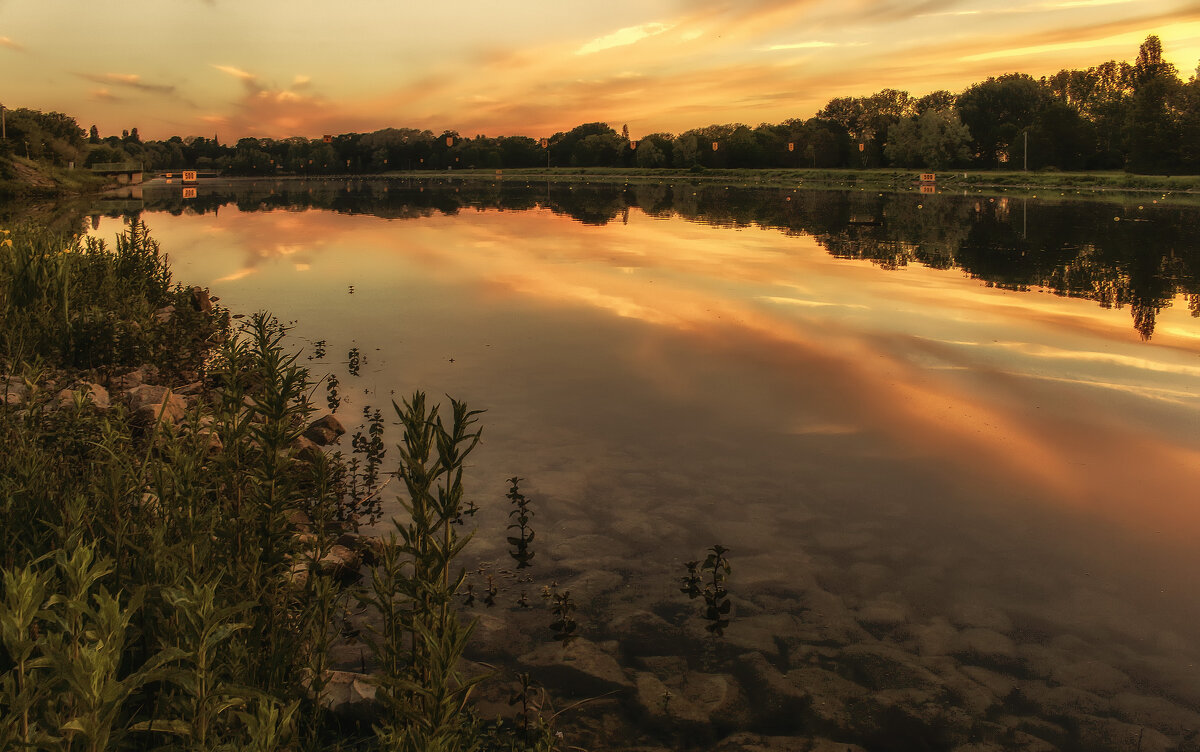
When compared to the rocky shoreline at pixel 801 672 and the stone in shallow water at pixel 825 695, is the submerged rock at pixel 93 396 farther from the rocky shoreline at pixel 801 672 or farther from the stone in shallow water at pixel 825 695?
the stone in shallow water at pixel 825 695

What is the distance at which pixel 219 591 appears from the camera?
16.4ft

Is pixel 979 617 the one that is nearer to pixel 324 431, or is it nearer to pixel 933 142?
pixel 324 431

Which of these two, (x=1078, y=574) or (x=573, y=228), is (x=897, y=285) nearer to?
(x=1078, y=574)

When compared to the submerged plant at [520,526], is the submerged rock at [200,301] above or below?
above

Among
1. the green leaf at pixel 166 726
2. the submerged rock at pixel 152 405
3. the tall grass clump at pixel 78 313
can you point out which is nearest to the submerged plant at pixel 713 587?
the green leaf at pixel 166 726

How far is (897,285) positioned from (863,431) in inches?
602

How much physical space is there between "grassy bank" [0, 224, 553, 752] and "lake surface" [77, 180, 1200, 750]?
1665mm

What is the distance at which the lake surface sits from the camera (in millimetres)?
6547

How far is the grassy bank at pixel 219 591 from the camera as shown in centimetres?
319

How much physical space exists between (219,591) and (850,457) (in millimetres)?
8049

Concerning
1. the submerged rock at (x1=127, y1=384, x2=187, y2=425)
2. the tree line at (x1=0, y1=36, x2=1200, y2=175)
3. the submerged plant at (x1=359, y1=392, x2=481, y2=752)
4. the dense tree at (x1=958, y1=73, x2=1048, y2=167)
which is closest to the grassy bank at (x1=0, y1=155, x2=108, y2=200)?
the tree line at (x1=0, y1=36, x2=1200, y2=175)

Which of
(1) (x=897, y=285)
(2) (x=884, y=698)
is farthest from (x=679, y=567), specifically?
(1) (x=897, y=285)

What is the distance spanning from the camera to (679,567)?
7789mm

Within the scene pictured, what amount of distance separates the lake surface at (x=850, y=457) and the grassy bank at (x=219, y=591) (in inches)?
65.5
